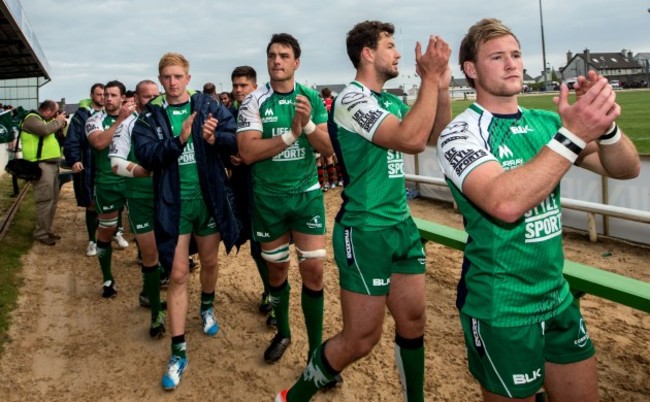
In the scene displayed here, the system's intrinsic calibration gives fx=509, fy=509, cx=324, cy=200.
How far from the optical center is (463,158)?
2.00 metres

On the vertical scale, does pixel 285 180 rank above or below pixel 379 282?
above

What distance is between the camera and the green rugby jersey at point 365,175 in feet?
9.48

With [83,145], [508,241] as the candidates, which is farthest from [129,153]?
[508,241]

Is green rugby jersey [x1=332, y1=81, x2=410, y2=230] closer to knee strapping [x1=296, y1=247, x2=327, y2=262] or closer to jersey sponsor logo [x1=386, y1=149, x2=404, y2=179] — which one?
jersey sponsor logo [x1=386, y1=149, x2=404, y2=179]

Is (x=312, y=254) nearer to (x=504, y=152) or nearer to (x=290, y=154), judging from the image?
(x=290, y=154)

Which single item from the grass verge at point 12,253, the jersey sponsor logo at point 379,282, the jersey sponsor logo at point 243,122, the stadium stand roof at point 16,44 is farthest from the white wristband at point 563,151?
the stadium stand roof at point 16,44

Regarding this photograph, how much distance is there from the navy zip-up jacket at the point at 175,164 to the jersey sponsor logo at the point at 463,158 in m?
2.51

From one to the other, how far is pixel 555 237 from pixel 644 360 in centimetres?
252

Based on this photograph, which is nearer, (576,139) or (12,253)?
(576,139)

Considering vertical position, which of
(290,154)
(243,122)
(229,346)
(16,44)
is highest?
(16,44)

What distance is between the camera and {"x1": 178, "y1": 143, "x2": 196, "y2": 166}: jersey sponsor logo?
417 centimetres

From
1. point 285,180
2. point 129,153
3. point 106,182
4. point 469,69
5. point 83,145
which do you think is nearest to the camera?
point 469,69

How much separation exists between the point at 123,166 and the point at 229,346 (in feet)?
6.07

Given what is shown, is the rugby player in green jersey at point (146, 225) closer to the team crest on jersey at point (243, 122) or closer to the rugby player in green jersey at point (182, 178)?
the rugby player in green jersey at point (182, 178)
